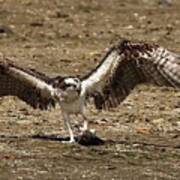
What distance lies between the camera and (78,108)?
9352mm

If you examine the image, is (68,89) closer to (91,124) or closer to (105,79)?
(105,79)

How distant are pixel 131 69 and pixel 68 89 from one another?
0.72 m

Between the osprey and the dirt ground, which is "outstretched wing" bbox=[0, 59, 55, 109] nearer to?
the osprey

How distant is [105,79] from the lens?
961 cm

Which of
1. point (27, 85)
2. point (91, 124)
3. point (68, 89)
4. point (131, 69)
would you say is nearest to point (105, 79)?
point (131, 69)

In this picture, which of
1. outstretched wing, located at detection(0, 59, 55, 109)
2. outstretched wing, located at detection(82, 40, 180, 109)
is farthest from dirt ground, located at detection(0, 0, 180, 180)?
A: outstretched wing, located at detection(82, 40, 180, 109)

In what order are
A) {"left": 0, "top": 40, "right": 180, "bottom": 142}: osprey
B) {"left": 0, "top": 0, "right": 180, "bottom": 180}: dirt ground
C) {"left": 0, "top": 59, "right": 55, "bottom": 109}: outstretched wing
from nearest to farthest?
{"left": 0, "top": 0, "right": 180, "bottom": 180}: dirt ground
{"left": 0, "top": 40, "right": 180, "bottom": 142}: osprey
{"left": 0, "top": 59, "right": 55, "bottom": 109}: outstretched wing

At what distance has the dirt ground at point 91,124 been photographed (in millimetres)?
8594

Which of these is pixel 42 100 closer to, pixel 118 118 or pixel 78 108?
pixel 78 108

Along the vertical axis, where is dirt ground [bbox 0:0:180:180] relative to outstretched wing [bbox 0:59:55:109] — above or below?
below

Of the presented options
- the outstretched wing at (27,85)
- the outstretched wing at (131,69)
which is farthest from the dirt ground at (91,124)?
the outstretched wing at (131,69)

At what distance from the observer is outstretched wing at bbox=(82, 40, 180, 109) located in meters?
9.41

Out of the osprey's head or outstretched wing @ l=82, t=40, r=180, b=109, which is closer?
the osprey's head

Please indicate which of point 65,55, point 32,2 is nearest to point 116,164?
point 65,55
